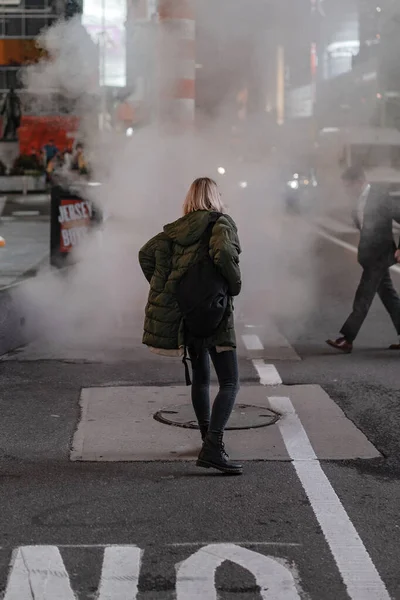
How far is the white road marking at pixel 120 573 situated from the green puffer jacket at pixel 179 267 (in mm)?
1312

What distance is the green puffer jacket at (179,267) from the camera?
488cm

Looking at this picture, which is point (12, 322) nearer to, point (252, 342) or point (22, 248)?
point (252, 342)

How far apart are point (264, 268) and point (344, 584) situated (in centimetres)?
906

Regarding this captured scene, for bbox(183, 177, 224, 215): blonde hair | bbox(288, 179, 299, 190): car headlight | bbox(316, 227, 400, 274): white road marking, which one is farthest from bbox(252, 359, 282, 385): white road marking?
bbox(316, 227, 400, 274): white road marking

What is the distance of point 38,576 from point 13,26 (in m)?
16.6

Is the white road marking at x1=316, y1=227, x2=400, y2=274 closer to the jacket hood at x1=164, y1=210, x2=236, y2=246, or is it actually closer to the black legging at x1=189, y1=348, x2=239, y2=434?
the black legging at x1=189, y1=348, x2=239, y2=434

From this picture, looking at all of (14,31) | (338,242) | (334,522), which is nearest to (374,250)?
(334,522)

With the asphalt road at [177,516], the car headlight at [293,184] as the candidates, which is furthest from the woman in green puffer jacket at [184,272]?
the car headlight at [293,184]

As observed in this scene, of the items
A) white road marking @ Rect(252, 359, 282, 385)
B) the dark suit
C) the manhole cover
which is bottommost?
white road marking @ Rect(252, 359, 282, 385)

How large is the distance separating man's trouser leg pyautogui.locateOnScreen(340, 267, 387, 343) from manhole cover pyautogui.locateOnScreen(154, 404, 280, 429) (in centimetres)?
230

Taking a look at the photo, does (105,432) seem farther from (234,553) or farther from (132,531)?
(234,553)

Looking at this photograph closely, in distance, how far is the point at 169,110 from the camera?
9477mm

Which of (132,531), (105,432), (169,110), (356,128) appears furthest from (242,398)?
(356,128)

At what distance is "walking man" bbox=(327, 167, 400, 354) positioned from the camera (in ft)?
27.8
